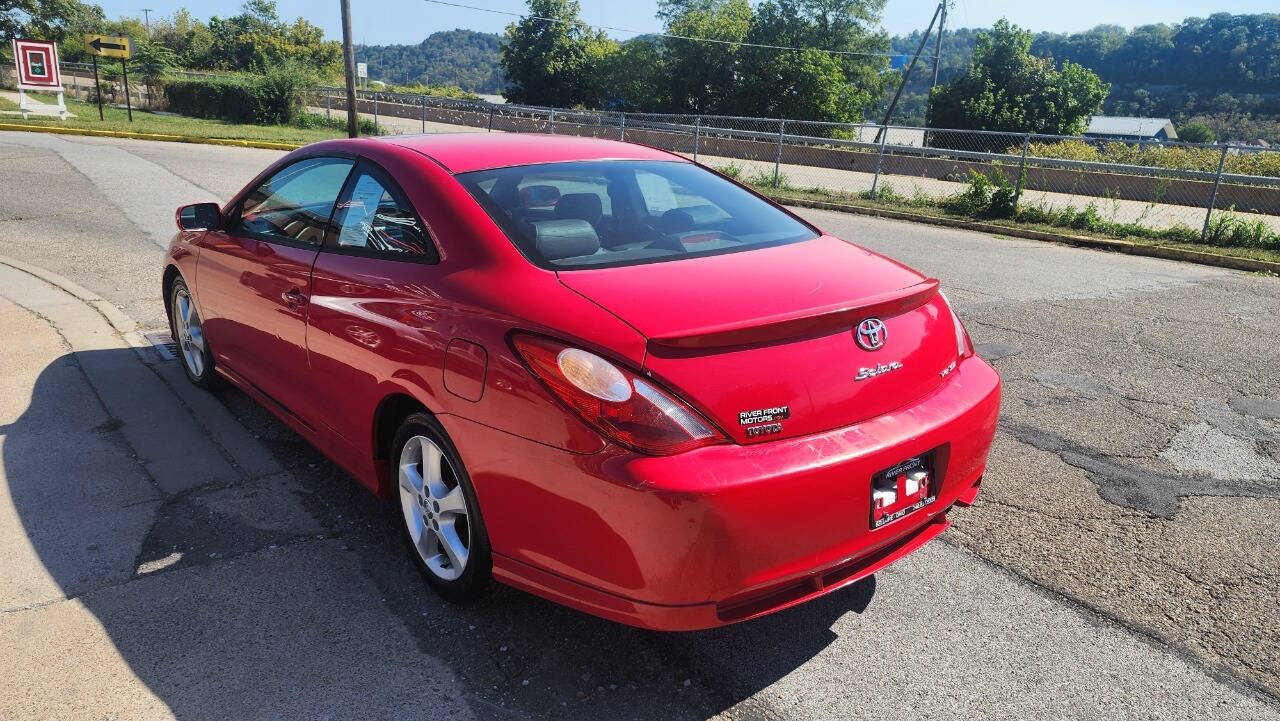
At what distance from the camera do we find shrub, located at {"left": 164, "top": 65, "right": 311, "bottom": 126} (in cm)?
3188

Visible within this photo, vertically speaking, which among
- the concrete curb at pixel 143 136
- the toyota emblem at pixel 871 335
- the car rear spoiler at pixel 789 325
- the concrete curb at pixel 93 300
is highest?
the car rear spoiler at pixel 789 325

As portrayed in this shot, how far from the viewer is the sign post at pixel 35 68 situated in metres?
27.6

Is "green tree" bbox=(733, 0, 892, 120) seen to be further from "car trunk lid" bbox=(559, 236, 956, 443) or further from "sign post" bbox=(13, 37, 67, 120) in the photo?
"car trunk lid" bbox=(559, 236, 956, 443)

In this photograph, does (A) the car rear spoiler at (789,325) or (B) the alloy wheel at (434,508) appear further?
(B) the alloy wheel at (434,508)

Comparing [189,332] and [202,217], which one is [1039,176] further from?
[202,217]

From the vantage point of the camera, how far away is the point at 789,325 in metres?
2.51

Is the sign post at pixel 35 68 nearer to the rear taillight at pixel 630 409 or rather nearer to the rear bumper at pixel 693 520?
the rear bumper at pixel 693 520

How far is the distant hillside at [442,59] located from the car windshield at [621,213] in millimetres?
151874

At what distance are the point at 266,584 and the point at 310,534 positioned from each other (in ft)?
1.26

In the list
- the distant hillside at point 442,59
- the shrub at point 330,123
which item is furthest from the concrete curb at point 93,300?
the distant hillside at point 442,59

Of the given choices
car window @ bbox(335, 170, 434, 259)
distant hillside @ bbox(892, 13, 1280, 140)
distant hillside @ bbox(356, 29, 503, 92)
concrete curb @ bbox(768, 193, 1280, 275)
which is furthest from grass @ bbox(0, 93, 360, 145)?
distant hillside @ bbox(356, 29, 503, 92)

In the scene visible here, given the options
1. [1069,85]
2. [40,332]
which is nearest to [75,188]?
[40,332]

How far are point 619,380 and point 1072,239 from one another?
12.8 metres

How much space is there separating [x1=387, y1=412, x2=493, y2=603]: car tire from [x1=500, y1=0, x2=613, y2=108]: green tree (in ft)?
191
